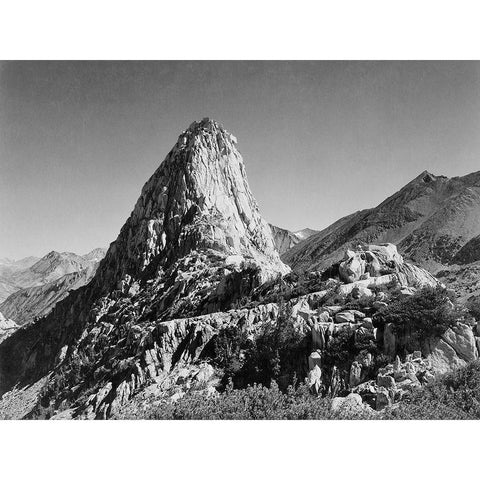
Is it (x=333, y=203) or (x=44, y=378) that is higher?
(x=333, y=203)

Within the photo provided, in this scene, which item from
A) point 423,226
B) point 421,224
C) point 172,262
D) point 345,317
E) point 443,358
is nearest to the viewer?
point 443,358

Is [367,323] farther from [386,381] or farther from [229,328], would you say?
[229,328]

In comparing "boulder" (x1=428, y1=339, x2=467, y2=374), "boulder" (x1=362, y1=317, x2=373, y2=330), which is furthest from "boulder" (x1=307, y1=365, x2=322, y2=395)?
"boulder" (x1=428, y1=339, x2=467, y2=374)

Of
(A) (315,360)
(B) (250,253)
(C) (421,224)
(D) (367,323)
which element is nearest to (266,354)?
(A) (315,360)

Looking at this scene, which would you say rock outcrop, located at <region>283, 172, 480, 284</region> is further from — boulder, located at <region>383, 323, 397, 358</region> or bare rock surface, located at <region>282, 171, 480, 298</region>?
boulder, located at <region>383, 323, 397, 358</region>

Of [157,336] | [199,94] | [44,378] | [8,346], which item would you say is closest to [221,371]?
[157,336]

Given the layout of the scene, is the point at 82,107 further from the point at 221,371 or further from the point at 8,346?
the point at 8,346

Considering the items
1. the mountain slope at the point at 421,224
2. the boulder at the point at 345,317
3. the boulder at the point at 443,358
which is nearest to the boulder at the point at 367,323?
the boulder at the point at 345,317
